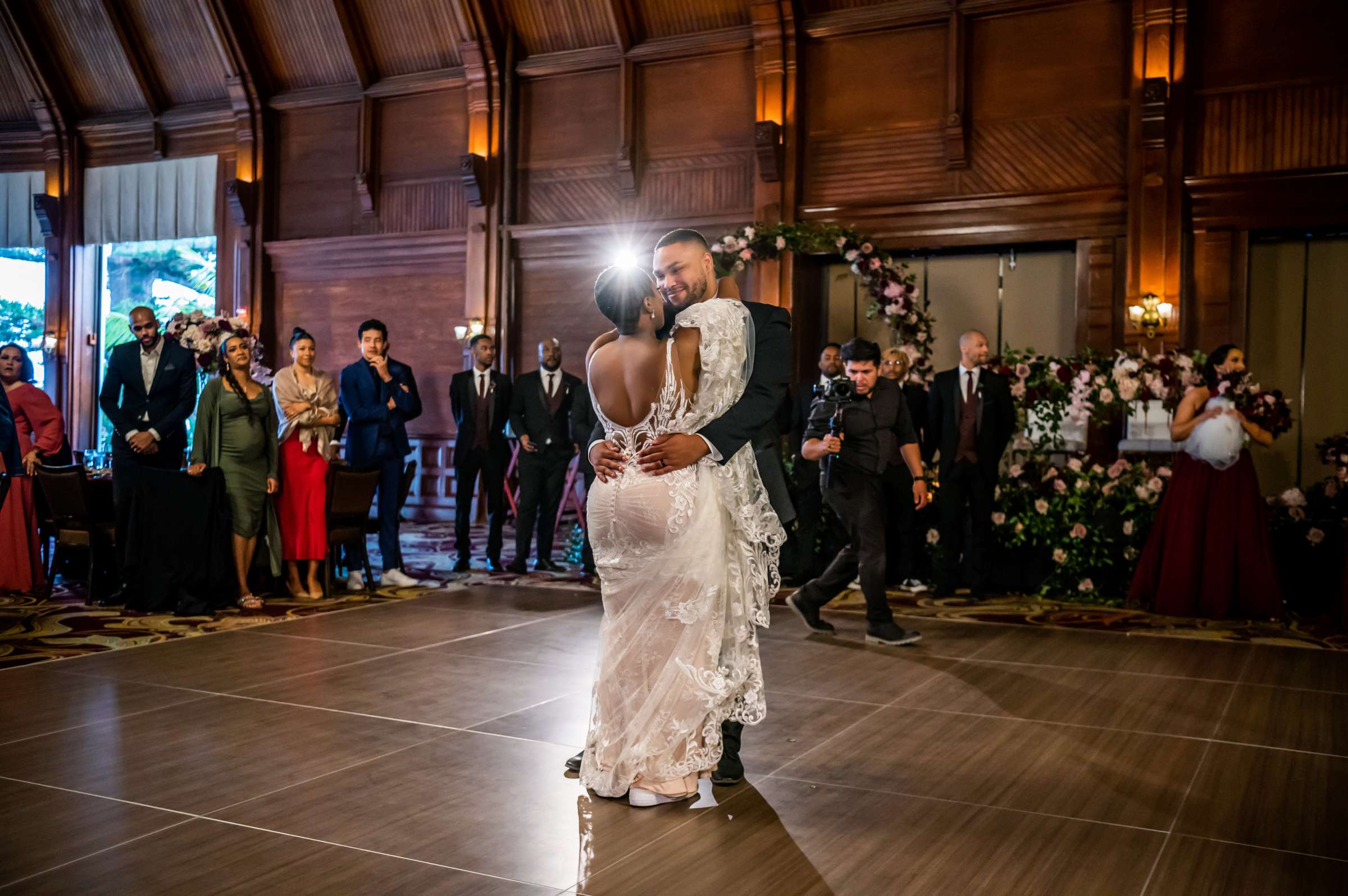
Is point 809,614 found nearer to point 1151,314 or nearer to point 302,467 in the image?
point 302,467

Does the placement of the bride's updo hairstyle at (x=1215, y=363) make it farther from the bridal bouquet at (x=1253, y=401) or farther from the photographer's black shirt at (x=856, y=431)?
the photographer's black shirt at (x=856, y=431)

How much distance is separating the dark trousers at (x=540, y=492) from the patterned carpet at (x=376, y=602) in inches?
15.5

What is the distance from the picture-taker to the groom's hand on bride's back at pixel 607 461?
10.8ft

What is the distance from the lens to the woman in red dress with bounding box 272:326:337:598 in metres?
6.98

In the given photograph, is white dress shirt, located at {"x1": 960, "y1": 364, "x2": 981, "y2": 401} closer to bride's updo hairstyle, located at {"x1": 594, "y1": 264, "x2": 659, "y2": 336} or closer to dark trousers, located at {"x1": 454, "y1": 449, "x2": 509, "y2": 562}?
dark trousers, located at {"x1": 454, "y1": 449, "x2": 509, "y2": 562}

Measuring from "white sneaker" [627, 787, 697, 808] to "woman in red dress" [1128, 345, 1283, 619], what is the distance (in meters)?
4.60

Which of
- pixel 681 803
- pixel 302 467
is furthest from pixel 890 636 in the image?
pixel 302 467

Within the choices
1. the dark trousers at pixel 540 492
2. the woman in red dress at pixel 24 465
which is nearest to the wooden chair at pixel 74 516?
the woman in red dress at pixel 24 465

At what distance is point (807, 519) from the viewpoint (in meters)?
7.70

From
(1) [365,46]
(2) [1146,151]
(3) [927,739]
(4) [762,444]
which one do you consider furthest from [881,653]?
(1) [365,46]

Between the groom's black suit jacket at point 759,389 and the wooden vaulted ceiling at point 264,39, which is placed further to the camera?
the wooden vaulted ceiling at point 264,39

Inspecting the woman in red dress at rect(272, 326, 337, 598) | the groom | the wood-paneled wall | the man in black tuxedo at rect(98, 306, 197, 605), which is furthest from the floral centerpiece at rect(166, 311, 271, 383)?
the wood-paneled wall

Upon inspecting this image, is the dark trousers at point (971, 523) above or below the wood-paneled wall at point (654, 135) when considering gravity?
below

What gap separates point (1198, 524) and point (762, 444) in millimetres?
4026
